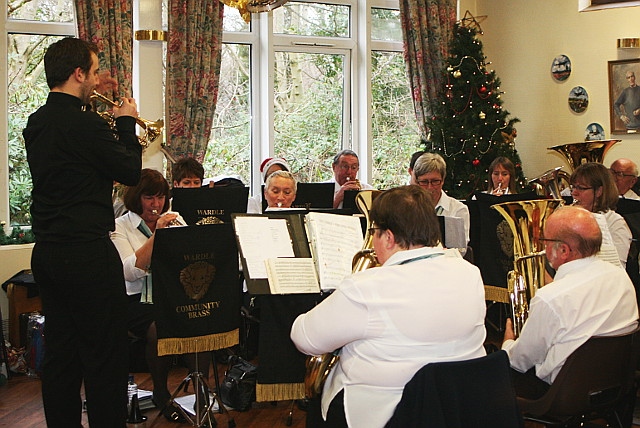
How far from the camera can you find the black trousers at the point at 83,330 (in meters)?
3.01

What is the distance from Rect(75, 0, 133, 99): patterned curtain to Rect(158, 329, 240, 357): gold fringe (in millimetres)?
3229

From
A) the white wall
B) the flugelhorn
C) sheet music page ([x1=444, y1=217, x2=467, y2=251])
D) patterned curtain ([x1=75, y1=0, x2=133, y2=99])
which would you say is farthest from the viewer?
the white wall

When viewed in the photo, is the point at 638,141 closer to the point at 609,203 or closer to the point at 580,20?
the point at 580,20

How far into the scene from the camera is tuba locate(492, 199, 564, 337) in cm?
359

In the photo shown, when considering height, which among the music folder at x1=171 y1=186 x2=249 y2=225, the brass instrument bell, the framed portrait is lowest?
the music folder at x1=171 y1=186 x2=249 y2=225

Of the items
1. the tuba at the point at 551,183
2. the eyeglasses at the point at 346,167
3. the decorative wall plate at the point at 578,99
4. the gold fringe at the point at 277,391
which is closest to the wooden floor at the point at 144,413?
the gold fringe at the point at 277,391

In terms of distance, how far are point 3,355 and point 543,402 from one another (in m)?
3.63

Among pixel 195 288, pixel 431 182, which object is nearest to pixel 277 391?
pixel 195 288

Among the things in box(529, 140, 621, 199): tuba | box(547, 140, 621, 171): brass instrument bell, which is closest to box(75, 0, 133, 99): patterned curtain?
box(529, 140, 621, 199): tuba

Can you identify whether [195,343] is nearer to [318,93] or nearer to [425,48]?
[318,93]

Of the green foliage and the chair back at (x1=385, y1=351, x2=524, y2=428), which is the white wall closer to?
the green foliage

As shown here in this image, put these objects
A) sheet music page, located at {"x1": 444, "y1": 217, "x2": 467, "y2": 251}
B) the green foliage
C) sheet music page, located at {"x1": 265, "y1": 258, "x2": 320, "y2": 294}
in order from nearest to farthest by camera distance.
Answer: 1. sheet music page, located at {"x1": 265, "y1": 258, "x2": 320, "y2": 294}
2. sheet music page, located at {"x1": 444, "y1": 217, "x2": 467, "y2": 251}
3. the green foliage

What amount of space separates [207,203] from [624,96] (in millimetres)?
4839

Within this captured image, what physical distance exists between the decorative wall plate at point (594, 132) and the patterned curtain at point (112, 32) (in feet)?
15.0
